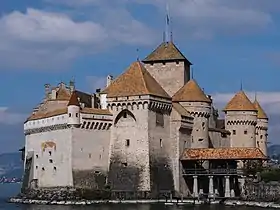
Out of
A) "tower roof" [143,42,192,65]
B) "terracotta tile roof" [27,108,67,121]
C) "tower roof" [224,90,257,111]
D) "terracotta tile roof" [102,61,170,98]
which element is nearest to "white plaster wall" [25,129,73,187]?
"terracotta tile roof" [27,108,67,121]

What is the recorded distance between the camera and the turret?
86.0 metres

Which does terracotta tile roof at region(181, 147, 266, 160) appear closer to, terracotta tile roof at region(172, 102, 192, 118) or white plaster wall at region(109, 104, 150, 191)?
terracotta tile roof at region(172, 102, 192, 118)

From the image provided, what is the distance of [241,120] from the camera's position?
8944cm

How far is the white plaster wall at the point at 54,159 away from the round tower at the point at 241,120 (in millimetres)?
25097

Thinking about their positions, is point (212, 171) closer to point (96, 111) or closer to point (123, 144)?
point (123, 144)

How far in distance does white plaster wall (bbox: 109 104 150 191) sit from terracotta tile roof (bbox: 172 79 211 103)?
970 cm

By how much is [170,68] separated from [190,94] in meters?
6.09

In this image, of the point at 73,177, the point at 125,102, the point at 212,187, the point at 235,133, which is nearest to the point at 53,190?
the point at 73,177

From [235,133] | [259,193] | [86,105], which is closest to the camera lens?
[259,193]

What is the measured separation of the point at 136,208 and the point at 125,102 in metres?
13.8

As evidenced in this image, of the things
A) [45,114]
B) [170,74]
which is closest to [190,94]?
[170,74]

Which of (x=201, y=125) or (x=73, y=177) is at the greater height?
(x=201, y=125)

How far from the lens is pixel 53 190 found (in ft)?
239

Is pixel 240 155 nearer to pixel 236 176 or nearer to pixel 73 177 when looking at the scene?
pixel 236 176
